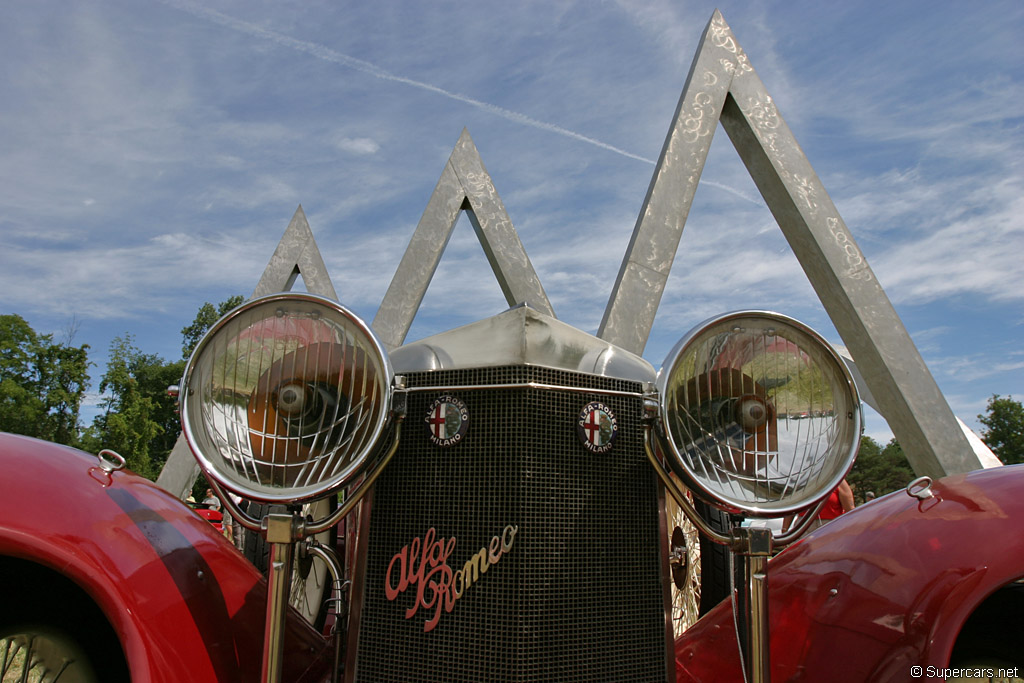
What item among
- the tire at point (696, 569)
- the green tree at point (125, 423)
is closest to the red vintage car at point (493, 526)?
the tire at point (696, 569)

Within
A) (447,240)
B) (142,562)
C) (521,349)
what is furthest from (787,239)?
(142,562)

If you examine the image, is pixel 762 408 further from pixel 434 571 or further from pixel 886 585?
pixel 434 571

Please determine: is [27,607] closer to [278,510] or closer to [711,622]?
[278,510]

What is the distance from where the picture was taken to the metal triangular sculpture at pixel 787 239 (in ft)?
27.0

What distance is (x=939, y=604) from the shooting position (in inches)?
60.6

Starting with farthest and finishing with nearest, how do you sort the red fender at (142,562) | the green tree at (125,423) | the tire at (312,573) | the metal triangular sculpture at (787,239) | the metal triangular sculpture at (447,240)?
the green tree at (125,423) → the metal triangular sculpture at (447,240) → the metal triangular sculpture at (787,239) → the tire at (312,573) → the red fender at (142,562)

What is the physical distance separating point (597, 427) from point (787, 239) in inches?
337

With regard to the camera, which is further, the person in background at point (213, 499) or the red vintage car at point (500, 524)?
the person in background at point (213, 499)

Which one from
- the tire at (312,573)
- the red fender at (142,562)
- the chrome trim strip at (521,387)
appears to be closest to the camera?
the red fender at (142,562)

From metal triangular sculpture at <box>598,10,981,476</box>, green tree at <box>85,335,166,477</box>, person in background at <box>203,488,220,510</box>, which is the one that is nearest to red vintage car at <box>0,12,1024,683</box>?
person in background at <box>203,488,220,510</box>

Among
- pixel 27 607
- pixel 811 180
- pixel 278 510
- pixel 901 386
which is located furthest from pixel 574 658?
pixel 811 180

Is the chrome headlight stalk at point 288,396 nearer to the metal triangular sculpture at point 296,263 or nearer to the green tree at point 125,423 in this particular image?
the metal triangular sculpture at point 296,263

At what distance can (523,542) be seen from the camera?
165cm

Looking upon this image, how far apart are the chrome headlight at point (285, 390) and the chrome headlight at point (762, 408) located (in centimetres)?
83
